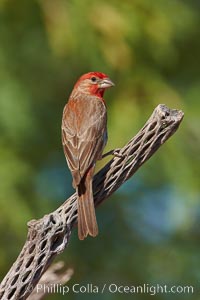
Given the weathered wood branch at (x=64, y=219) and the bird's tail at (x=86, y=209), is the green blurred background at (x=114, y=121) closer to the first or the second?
the bird's tail at (x=86, y=209)

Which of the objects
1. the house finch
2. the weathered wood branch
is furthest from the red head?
the weathered wood branch

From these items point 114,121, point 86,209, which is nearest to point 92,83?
point 114,121

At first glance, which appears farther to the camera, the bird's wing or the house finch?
the bird's wing

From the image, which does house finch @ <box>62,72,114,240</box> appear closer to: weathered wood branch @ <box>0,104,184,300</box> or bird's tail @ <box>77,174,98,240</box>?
bird's tail @ <box>77,174,98,240</box>

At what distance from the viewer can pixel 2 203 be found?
7246 millimetres

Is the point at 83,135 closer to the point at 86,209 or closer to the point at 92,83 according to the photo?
the point at 92,83

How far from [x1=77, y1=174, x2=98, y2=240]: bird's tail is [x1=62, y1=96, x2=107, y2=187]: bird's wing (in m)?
0.24

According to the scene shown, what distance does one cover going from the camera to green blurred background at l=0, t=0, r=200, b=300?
7.38 m

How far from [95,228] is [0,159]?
1963 millimetres

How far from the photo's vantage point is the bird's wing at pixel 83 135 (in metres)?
5.86

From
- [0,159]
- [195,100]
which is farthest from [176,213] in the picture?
[0,159]

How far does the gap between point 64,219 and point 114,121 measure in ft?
8.84

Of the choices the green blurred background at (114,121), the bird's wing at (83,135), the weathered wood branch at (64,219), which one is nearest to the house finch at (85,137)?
the bird's wing at (83,135)

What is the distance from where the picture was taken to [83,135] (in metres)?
6.11
